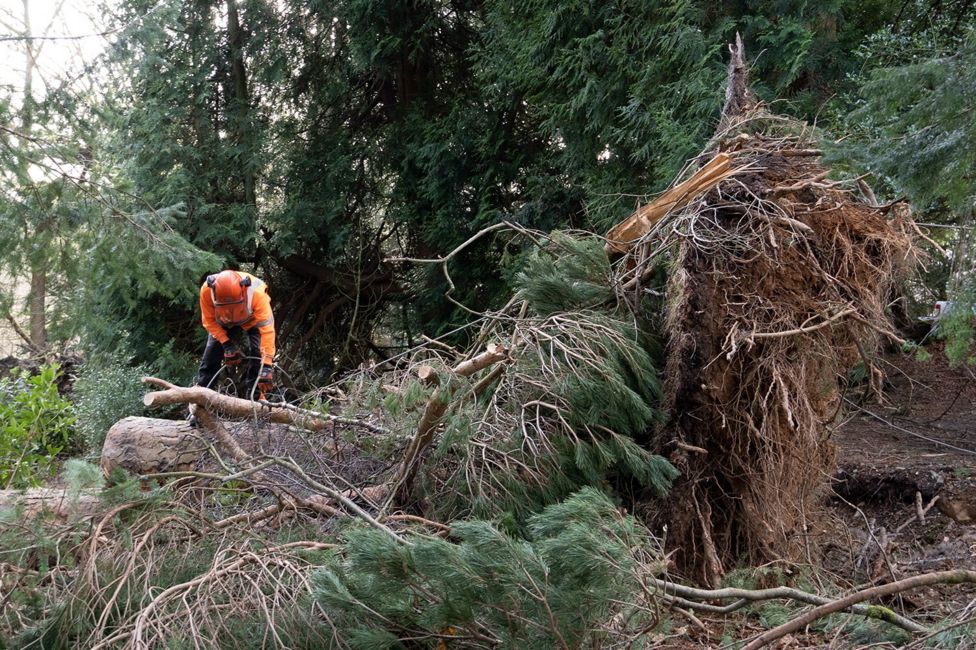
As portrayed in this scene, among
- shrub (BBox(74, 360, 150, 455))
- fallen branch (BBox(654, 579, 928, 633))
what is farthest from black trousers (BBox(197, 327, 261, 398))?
fallen branch (BBox(654, 579, 928, 633))

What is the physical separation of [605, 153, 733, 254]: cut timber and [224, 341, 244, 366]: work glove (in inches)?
186

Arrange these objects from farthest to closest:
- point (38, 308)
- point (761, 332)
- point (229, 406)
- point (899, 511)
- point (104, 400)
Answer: point (38, 308)
point (104, 400)
point (899, 511)
point (229, 406)
point (761, 332)

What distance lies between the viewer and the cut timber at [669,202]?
5.04 meters

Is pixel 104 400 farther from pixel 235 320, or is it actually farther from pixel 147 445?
pixel 147 445

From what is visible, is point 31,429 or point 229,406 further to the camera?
point 31,429

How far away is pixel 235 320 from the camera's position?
867 cm

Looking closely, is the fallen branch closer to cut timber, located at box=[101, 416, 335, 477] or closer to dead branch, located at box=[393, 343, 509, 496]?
dead branch, located at box=[393, 343, 509, 496]

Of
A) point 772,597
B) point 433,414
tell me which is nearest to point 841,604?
point 772,597

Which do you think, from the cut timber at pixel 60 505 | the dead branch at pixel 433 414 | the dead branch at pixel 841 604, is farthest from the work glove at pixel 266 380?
the dead branch at pixel 841 604

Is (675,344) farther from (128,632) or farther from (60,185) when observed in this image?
(60,185)

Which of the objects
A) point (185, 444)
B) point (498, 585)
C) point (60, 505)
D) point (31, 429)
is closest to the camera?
point (498, 585)

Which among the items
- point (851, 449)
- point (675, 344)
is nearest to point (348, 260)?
point (851, 449)

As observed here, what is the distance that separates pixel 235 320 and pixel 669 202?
5032mm

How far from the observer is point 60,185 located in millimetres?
7133
